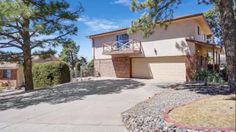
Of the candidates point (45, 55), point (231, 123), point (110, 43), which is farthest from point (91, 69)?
point (231, 123)

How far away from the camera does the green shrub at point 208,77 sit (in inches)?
751

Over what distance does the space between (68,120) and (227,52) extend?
7289mm

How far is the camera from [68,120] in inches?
360

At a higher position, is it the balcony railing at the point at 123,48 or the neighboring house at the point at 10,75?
the balcony railing at the point at 123,48

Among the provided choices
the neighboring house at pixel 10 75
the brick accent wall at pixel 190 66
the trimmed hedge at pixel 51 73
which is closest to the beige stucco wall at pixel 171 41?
the brick accent wall at pixel 190 66

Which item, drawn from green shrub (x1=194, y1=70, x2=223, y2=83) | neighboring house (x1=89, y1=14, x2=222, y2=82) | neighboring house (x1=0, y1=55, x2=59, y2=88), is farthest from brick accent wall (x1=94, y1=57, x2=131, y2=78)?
neighboring house (x1=0, y1=55, x2=59, y2=88)

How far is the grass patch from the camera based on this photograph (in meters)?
5.73

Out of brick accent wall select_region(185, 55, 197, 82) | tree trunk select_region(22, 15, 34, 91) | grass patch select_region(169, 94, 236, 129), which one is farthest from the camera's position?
brick accent wall select_region(185, 55, 197, 82)

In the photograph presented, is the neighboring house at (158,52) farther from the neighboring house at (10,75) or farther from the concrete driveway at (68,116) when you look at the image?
the neighboring house at (10,75)

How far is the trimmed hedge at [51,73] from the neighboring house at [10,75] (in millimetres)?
9346

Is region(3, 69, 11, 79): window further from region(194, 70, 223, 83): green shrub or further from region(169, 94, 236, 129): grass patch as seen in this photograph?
region(169, 94, 236, 129): grass patch

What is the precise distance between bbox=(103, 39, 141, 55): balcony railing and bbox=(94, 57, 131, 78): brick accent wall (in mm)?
1397

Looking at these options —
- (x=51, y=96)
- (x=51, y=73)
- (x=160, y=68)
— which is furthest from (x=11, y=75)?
(x=51, y=96)

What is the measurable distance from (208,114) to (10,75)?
35.0m
